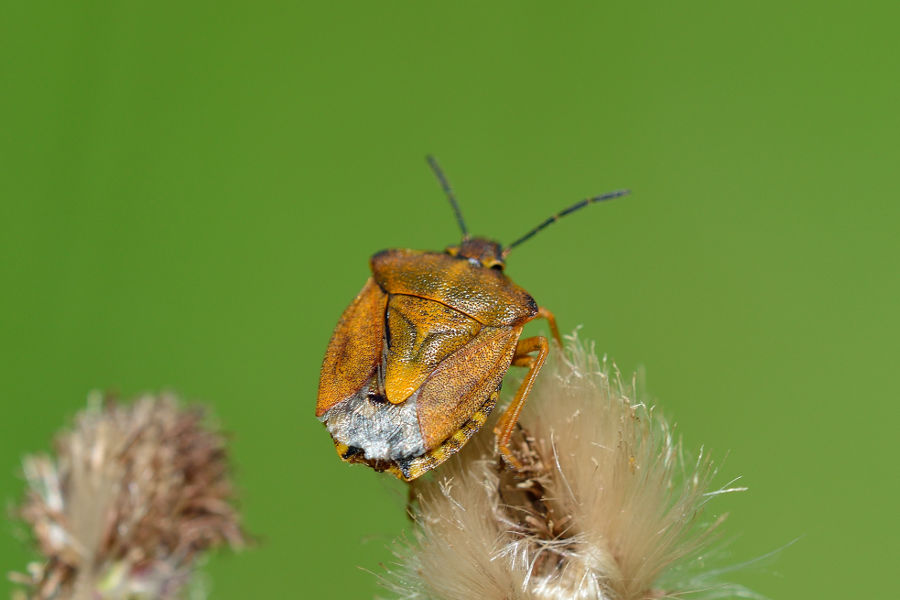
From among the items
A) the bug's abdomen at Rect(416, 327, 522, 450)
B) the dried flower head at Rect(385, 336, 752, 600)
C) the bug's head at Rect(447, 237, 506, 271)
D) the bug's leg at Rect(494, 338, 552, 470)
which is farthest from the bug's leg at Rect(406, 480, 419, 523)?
the bug's head at Rect(447, 237, 506, 271)

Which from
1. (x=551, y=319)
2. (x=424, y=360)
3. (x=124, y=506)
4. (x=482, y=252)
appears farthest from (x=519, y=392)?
(x=124, y=506)

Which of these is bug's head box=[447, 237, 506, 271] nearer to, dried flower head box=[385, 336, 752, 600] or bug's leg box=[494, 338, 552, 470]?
bug's leg box=[494, 338, 552, 470]

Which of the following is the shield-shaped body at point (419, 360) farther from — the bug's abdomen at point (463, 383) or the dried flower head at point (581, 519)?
the dried flower head at point (581, 519)

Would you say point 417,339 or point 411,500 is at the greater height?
point 417,339

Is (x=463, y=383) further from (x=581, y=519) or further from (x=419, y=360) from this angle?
(x=581, y=519)

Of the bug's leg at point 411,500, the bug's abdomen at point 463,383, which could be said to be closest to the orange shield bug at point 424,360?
the bug's abdomen at point 463,383

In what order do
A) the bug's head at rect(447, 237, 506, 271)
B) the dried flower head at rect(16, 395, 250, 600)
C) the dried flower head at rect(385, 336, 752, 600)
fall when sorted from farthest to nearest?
the bug's head at rect(447, 237, 506, 271)
the dried flower head at rect(16, 395, 250, 600)
the dried flower head at rect(385, 336, 752, 600)
